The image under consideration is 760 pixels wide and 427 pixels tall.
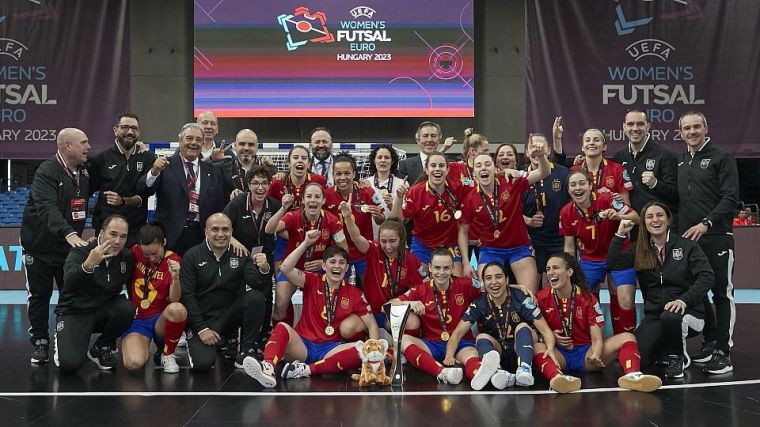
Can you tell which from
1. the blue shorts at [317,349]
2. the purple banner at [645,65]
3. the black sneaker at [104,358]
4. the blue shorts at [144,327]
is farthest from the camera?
the purple banner at [645,65]

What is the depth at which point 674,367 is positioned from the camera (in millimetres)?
5875

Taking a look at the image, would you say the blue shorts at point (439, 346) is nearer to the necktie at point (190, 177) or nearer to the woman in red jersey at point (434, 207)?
the woman in red jersey at point (434, 207)

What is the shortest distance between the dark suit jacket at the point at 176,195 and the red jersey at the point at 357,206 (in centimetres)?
119

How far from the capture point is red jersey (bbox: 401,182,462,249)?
6.63m

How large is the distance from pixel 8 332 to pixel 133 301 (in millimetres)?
2685

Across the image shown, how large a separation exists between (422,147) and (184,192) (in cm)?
240

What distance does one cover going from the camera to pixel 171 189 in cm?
698

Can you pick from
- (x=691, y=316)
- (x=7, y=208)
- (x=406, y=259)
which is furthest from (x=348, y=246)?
(x=7, y=208)

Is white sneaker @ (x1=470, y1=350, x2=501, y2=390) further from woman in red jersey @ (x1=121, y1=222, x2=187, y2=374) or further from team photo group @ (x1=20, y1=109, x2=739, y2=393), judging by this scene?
woman in red jersey @ (x1=121, y1=222, x2=187, y2=374)

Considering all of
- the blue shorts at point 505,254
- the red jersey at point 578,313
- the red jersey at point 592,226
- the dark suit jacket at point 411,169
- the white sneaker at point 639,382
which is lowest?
the white sneaker at point 639,382

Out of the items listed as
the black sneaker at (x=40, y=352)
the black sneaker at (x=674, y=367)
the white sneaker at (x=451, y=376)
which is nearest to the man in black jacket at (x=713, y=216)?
the black sneaker at (x=674, y=367)

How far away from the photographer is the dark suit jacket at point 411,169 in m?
7.62

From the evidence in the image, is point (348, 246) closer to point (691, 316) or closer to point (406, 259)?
point (406, 259)

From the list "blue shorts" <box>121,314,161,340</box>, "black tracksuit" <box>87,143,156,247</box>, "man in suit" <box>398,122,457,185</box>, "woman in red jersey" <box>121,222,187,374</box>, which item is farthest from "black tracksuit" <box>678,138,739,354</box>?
"black tracksuit" <box>87,143,156,247</box>
